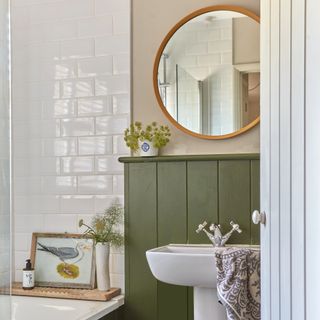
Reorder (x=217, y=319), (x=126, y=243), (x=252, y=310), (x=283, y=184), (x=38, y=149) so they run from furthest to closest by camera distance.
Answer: (x=38, y=149) → (x=126, y=243) → (x=217, y=319) → (x=252, y=310) → (x=283, y=184)

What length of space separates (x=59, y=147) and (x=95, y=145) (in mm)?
229

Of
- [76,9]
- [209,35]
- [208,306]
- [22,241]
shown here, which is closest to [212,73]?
[209,35]

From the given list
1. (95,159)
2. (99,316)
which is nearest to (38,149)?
(95,159)

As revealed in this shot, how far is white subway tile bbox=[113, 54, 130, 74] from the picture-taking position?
269 centimetres

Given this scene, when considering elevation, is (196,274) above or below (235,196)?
below

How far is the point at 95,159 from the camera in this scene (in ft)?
9.00

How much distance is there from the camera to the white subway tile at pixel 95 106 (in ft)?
8.93

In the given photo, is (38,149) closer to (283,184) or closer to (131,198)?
(131,198)

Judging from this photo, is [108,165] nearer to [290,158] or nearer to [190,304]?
[190,304]

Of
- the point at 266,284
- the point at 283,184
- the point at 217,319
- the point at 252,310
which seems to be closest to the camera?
the point at 283,184

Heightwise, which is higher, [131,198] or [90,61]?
[90,61]

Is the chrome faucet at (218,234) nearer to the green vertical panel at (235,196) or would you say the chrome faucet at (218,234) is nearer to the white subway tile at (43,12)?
the green vertical panel at (235,196)

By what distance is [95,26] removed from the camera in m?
2.76

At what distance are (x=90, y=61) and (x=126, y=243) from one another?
3.38 feet
